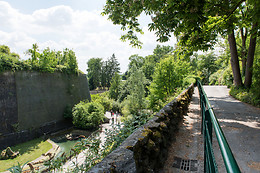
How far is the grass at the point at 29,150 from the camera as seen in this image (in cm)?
1069

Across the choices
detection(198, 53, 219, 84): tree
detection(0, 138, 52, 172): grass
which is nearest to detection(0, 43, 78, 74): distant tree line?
detection(0, 138, 52, 172): grass

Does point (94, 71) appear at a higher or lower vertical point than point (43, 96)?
higher

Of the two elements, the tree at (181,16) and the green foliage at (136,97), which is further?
the green foliage at (136,97)

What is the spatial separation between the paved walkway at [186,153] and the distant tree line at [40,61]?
1666 centimetres

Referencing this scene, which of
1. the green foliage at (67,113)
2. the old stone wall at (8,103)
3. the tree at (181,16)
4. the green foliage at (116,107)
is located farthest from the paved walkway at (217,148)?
the green foliage at (116,107)

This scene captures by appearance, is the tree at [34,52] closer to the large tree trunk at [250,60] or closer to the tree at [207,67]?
the large tree trunk at [250,60]

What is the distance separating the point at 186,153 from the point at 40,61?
1882cm

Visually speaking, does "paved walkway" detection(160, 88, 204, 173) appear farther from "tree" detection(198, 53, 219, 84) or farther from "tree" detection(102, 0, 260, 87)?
"tree" detection(198, 53, 219, 84)

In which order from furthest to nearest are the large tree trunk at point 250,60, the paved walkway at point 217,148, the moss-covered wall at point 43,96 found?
the moss-covered wall at point 43,96, the large tree trunk at point 250,60, the paved walkway at point 217,148

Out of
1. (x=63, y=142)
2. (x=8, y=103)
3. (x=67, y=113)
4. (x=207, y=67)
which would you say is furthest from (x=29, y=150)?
(x=207, y=67)

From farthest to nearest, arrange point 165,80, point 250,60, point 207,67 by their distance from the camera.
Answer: point 207,67 < point 165,80 < point 250,60

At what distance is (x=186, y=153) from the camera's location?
2.84 metres

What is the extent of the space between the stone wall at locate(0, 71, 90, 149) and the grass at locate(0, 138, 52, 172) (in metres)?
0.99

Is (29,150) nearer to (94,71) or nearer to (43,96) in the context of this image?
(43,96)
